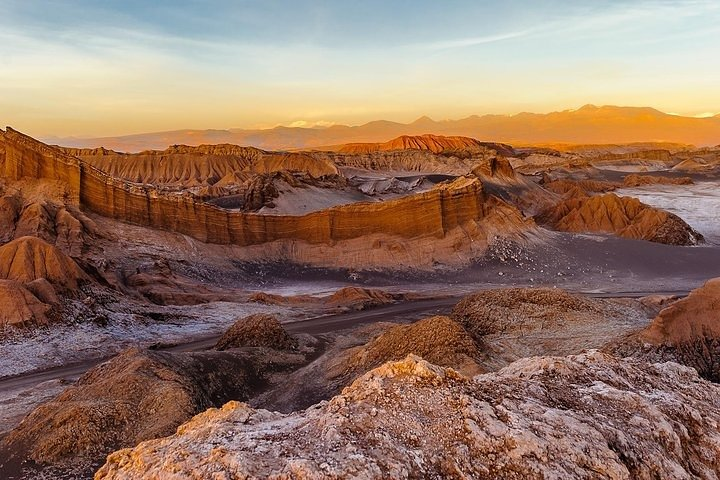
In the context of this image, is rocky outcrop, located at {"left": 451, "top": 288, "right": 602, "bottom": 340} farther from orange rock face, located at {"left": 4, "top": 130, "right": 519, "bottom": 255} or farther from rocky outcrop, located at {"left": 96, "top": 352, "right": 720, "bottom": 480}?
orange rock face, located at {"left": 4, "top": 130, "right": 519, "bottom": 255}


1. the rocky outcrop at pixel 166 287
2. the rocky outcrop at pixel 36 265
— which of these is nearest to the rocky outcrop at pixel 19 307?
the rocky outcrop at pixel 36 265

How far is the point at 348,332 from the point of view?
16062 millimetres

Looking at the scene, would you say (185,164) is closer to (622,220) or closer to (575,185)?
(575,185)

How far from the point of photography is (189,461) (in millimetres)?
A: 3359

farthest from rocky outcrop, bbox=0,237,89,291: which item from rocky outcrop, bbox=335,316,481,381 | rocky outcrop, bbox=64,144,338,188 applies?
rocky outcrop, bbox=64,144,338,188

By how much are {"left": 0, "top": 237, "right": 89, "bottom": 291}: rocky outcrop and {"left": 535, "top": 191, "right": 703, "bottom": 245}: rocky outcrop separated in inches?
1121

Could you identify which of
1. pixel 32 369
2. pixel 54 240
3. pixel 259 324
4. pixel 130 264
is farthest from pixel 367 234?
pixel 32 369

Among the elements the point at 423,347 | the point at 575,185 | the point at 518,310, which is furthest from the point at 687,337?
the point at 575,185

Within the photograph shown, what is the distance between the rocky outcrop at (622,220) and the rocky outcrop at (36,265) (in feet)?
93.4

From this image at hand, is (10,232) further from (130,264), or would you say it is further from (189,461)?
(189,461)

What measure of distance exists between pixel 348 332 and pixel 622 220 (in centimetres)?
2555

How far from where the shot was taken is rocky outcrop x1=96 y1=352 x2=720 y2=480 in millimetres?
3340

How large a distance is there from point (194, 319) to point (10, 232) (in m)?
8.62

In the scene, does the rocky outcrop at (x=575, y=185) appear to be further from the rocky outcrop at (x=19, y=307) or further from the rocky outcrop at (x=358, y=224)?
the rocky outcrop at (x=19, y=307)
